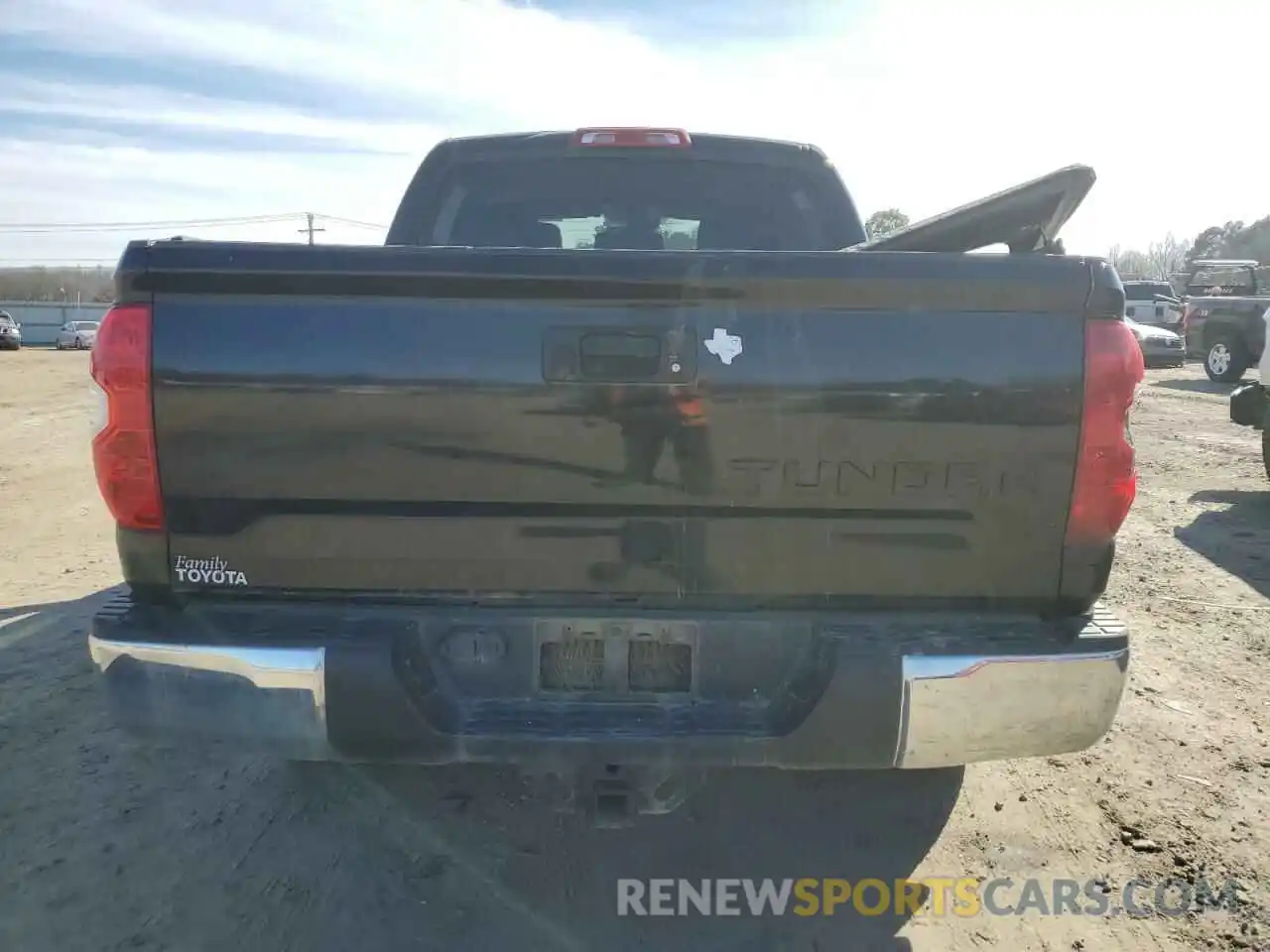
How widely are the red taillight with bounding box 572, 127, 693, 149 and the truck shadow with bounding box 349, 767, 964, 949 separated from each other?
2.43 meters

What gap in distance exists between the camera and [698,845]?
9.98 ft

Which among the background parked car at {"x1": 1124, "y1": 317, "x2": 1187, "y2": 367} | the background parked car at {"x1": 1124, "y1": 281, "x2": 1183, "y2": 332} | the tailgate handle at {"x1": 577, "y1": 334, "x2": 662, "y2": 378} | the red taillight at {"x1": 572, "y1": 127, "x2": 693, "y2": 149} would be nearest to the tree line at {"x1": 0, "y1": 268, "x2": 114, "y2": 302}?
the background parked car at {"x1": 1124, "y1": 281, "x2": 1183, "y2": 332}

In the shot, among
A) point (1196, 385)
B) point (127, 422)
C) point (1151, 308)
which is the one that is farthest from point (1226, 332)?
point (127, 422)

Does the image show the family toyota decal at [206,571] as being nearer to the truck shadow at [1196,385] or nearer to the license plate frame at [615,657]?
the license plate frame at [615,657]

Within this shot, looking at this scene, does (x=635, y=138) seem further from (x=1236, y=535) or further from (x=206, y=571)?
(x=1236, y=535)

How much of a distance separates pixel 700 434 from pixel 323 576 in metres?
0.97

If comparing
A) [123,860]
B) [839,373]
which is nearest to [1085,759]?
[839,373]

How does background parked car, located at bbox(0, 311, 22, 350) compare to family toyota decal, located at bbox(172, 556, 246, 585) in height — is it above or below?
below

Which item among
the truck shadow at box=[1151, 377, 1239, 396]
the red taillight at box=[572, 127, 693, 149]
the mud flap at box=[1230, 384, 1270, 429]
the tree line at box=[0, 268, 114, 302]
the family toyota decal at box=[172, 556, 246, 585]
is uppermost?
the tree line at box=[0, 268, 114, 302]

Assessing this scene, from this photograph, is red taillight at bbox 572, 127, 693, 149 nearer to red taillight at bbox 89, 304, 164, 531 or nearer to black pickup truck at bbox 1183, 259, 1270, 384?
red taillight at bbox 89, 304, 164, 531

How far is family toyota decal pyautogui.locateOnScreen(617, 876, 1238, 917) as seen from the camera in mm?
2727

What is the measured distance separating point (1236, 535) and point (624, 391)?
6.80 meters

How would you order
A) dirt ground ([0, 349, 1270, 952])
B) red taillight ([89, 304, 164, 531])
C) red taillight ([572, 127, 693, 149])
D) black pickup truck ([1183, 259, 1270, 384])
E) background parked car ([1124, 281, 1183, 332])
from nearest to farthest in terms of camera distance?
red taillight ([89, 304, 164, 531]) → dirt ground ([0, 349, 1270, 952]) → red taillight ([572, 127, 693, 149]) → black pickup truck ([1183, 259, 1270, 384]) → background parked car ([1124, 281, 1183, 332])

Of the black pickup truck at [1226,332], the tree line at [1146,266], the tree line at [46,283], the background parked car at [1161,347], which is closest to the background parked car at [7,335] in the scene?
the tree line at [1146,266]
